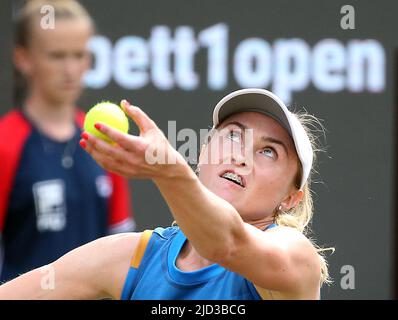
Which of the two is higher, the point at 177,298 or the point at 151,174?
the point at 151,174

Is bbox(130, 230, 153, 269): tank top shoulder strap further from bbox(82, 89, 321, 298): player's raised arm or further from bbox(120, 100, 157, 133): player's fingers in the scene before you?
bbox(120, 100, 157, 133): player's fingers

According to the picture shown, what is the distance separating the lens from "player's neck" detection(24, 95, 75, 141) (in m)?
4.20

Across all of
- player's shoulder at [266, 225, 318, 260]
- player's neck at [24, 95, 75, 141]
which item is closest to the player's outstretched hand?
player's shoulder at [266, 225, 318, 260]

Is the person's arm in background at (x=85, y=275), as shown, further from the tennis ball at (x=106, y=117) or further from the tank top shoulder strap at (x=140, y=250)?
the tennis ball at (x=106, y=117)

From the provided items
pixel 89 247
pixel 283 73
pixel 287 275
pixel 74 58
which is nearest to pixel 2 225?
pixel 74 58

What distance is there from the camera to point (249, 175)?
228 centimetres

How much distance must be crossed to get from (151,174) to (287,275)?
0.50 metres

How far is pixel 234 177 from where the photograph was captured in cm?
227

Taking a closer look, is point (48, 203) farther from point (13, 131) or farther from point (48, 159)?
point (13, 131)

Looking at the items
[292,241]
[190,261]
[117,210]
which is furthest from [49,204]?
[292,241]

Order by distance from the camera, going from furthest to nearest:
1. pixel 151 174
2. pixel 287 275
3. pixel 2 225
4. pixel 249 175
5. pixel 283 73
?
pixel 283 73
pixel 2 225
pixel 249 175
pixel 287 275
pixel 151 174

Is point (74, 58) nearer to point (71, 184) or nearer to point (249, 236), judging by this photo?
point (71, 184)

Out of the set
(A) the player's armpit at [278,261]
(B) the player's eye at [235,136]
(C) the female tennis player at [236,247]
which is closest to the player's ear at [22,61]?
(C) the female tennis player at [236,247]

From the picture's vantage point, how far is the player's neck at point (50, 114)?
420 centimetres
